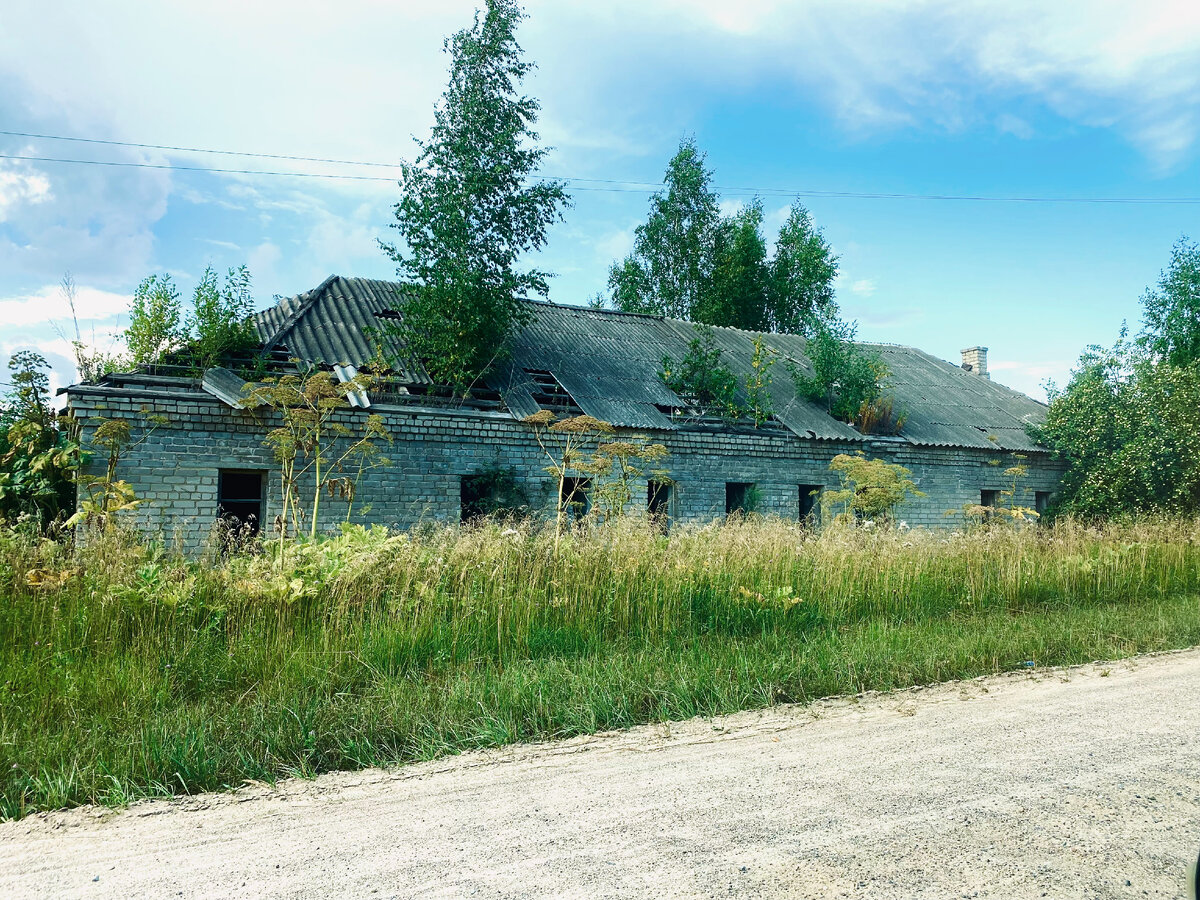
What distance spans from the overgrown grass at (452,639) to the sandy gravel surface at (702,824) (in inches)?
15.8

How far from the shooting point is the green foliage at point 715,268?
3303cm

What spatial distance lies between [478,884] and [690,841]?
877 millimetres

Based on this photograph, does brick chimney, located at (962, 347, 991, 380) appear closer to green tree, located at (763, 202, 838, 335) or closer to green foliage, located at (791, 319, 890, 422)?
green tree, located at (763, 202, 838, 335)

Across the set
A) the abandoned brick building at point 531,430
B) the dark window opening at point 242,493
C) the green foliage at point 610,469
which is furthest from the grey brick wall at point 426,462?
the green foliage at point 610,469

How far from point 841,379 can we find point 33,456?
1763 cm

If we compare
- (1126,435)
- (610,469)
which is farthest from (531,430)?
(1126,435)

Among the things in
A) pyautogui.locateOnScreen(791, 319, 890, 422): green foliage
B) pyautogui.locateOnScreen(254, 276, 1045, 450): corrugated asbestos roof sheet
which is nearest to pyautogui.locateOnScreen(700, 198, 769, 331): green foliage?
pyautogui.locateOnScreen(254, 276, 1045, 450): corrugated asbestos roof sheet

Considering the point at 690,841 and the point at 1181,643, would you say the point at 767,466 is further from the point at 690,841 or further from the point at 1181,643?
the point at 690,841

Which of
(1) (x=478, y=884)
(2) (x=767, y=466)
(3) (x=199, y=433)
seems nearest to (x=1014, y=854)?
(1) (x=478, y=884)

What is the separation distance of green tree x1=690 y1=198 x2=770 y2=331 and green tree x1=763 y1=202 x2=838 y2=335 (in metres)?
0.54

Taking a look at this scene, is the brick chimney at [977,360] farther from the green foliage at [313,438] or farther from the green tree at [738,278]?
the green foliage at [313,438]

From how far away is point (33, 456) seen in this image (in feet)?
42.2

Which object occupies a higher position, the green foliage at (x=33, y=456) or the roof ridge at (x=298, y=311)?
the roof ridge at (x=298, y=311)

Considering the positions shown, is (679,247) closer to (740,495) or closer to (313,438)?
(740,495)
